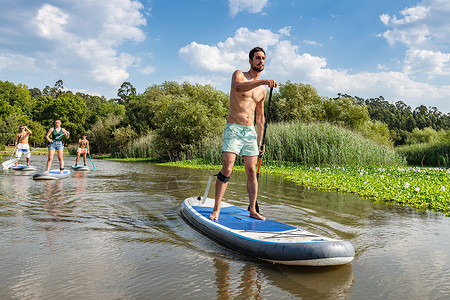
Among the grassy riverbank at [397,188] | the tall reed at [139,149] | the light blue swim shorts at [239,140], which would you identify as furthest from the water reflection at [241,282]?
the tall reed at [139,149]

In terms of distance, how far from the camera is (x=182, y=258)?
385 cm

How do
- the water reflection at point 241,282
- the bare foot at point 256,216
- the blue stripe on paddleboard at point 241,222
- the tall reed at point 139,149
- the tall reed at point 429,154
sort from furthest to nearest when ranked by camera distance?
the tall reed at point 139,149
the tall reed at point 429,154
the bare foot at point 256,216
the blue stripe on paddleboard at point 241,222
the water reflection at point 241,282

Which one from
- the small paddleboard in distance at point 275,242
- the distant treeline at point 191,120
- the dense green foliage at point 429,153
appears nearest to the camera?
the small paddleboard in distance at point 275,242

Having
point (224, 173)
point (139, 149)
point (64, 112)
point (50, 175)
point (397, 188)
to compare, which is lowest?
point (50, 175)

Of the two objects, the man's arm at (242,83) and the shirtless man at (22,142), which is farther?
the shirtless man at (22,142)

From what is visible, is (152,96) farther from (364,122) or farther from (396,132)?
(396,132)

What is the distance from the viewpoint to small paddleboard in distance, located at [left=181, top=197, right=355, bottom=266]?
353 centimetres

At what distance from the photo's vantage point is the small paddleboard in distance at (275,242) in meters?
3.53

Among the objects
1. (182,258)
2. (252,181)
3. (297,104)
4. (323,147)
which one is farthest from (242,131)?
(297,104)

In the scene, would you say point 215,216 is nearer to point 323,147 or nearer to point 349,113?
point 323,147

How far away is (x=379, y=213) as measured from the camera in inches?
264

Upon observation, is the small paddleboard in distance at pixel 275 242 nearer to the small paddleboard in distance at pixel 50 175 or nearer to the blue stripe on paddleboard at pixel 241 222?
the blue stripe on paddleboard at pixel 241 222

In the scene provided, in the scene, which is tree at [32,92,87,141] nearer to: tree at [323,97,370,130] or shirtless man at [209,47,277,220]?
tree at [323,97,370,130]

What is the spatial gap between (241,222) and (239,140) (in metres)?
1.19
